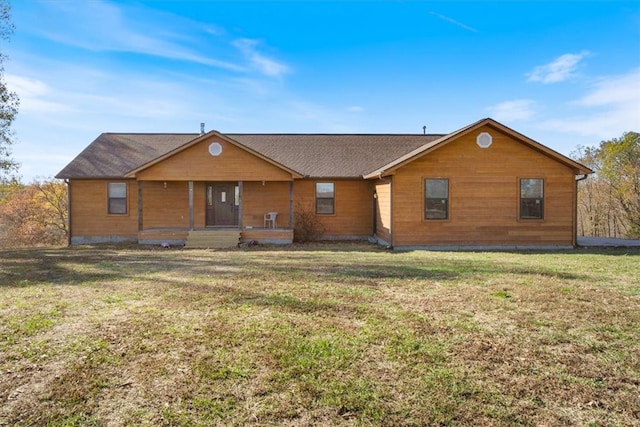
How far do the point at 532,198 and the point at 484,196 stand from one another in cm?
183

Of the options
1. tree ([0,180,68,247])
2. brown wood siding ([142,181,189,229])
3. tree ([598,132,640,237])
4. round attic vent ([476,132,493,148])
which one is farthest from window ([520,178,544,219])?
tree ([0,180,68,247])

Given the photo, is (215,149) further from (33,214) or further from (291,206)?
(33,214)

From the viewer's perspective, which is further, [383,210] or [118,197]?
[118,197]

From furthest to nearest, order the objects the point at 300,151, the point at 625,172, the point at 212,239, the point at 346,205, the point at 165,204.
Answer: the point at 625,172, the point at 300,151, the point at 346,205, the point at 165,204, the point at 212,239

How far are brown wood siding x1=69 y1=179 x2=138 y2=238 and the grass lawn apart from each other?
832 cm

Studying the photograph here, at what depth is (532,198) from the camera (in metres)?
13.6

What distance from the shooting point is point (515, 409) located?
2.92 m

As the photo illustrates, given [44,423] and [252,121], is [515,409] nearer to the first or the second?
[44,423]

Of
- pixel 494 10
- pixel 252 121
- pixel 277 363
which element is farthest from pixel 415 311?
pixel 252 121

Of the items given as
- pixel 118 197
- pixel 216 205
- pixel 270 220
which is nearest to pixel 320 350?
pixel 270 220

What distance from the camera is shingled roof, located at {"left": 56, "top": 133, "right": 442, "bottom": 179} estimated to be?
16234 millimetres

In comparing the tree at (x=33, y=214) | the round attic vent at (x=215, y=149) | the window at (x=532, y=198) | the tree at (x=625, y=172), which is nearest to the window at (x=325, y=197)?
the round attic vent at (x=215, y=149)

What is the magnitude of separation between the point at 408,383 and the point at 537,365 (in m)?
1.40

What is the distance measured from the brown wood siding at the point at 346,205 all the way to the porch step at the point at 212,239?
3309 millimetres
